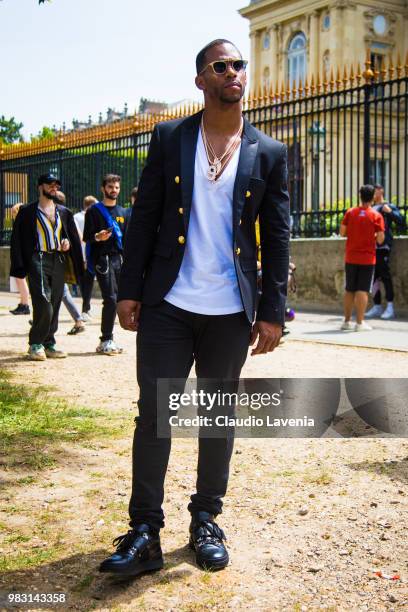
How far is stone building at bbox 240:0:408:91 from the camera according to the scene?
43188mm

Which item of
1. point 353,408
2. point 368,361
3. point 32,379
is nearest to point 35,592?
point 353,408

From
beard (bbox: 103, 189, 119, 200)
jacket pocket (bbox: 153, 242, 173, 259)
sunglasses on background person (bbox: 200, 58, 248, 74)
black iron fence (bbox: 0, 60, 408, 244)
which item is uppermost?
black iron fence (bbox: 0, 60, 408, 244)

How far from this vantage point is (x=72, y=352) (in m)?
9.03

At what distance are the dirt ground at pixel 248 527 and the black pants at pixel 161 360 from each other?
0.30 metres

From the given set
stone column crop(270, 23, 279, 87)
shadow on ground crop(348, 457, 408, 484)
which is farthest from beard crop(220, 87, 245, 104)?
stone column crop(270, 23, 279, 87)

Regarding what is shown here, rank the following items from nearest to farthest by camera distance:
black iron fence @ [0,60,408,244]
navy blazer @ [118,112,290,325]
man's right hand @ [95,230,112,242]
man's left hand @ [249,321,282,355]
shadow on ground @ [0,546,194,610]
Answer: shadow on ground @ [0,546,194,610] → navy blazer @ [118,112,290,325] → man's left hand @ [249,321,282,355] → man's right hand @ [95,230,112,242] → black iron fence @ [0,60,408,244]

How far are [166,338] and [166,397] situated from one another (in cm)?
23

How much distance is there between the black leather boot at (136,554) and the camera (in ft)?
10.3

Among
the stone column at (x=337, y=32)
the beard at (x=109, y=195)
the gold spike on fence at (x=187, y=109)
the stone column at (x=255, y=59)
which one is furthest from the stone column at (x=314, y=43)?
the beard at (x=109, y=195)

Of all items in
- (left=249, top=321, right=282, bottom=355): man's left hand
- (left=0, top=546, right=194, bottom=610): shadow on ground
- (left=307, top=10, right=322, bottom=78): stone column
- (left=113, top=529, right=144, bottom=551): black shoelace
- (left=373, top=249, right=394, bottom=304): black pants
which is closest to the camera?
(left=0, top=546, right=194, bottom=610): shadow on ground

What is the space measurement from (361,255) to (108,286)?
365 centimetres

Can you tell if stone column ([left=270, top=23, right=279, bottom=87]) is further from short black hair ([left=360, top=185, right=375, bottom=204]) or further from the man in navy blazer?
the man in navy blazer

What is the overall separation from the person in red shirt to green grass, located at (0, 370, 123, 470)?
5571 mm

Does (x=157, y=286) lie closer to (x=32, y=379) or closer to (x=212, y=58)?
(x=212, y=58)
